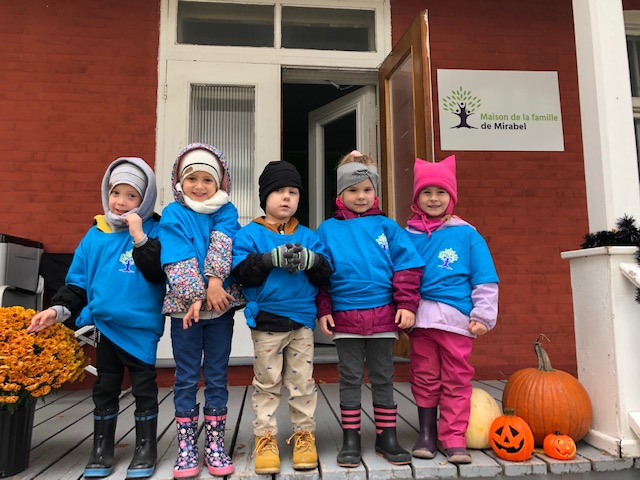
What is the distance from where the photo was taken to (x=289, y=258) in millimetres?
2084

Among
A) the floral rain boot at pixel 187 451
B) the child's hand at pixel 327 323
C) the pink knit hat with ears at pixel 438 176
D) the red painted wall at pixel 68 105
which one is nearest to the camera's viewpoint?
the floral rain boot at pixel 187 451

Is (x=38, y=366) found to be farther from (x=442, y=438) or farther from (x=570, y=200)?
(x=570, y=200)

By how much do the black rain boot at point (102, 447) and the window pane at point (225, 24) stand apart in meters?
3.28

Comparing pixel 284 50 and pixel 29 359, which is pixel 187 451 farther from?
pixel 284 50

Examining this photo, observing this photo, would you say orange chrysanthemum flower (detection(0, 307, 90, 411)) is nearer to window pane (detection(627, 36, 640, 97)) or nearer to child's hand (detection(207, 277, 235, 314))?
child's hand (detection(207, 277, 235, 314))

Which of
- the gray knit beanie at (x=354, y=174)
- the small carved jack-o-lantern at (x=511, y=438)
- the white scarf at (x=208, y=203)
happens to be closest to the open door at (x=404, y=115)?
the gray knit beanie at (x=354, y=174)

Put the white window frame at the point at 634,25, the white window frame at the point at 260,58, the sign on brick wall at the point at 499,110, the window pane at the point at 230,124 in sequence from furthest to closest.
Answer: the white window frame at the point at 634,25, the sign on brick wall at the point at 499,110, the window pane at the point at 230,124, the white window frame at the point at 260,58

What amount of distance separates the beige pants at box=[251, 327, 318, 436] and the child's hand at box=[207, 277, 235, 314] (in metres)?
0.22

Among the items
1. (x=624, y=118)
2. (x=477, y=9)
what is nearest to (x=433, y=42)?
(x=477, y=9)

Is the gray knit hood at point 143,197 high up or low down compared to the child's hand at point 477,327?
up

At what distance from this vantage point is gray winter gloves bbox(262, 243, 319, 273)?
2086 millimetres

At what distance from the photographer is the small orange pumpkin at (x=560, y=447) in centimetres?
227

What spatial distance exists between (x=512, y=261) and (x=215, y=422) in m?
3.14

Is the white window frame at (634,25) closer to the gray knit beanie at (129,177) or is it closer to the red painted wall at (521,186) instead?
the red painted wall at (521,186)
